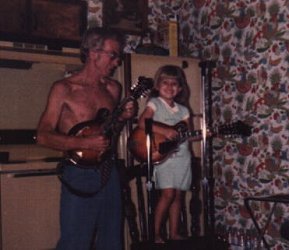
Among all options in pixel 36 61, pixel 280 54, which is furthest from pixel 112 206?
pixel 280 54

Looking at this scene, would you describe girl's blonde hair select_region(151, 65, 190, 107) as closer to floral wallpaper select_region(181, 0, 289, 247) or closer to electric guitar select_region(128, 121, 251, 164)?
electric guitar select_region(128, 121, 251, 164)

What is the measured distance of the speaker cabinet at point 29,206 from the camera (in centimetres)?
291

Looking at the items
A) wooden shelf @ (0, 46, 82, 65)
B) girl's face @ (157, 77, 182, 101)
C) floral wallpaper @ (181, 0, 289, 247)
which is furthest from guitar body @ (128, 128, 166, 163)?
floral wallpaper @ (181, 0, 289, 247)

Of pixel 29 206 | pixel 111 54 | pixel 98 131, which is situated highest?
pixel 111 54

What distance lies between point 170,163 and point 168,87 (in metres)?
0.54

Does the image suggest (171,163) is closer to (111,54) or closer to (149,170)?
(149,170)

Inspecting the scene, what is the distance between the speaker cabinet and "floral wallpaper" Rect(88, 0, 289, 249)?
1.46 metres

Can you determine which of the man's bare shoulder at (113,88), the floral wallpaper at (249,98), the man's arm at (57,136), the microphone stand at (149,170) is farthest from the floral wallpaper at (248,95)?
the man's arm at (57,136)

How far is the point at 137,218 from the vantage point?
3.42m

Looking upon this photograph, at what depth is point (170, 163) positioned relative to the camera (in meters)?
3.17

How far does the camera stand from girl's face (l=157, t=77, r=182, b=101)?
3215mm

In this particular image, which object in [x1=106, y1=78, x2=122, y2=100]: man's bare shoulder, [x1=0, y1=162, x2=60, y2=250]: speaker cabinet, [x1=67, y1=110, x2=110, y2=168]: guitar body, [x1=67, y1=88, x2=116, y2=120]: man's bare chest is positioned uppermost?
[x1=106, y1=78, x2=122, y2=100]: man's bare shoulder

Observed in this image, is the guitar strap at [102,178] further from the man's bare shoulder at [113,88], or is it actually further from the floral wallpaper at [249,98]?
the floral wallpaper at [249,98]

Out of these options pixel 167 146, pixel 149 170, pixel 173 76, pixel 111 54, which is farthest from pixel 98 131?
pixel 173 76
